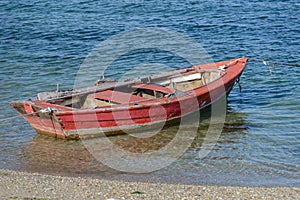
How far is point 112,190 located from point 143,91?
5.63 m

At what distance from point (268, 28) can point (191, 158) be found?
1211 centimetres

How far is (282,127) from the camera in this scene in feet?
47.3

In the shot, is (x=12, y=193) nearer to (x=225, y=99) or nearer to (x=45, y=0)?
(x=225, y=99)

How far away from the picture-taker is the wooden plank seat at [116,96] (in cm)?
1377

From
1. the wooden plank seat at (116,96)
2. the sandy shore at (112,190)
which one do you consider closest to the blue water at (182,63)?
the sandy shore at (112,190)

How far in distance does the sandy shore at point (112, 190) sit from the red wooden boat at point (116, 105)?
2.53 metres

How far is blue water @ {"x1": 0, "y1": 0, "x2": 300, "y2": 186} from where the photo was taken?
1209 cm

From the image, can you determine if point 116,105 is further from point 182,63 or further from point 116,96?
point 182,63

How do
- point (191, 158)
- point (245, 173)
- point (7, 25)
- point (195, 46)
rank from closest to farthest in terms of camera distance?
point (245, 173)
point (191, 158)
point (195, 46)
point (7, 25)

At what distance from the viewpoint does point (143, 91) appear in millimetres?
15258

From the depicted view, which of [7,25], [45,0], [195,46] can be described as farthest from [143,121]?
[45,0]

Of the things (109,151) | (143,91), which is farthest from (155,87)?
(109,151)

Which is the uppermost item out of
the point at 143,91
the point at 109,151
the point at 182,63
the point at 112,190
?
the point at 112,190

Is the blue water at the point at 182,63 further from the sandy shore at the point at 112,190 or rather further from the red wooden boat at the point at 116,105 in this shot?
the sandy shore at the point at 112,190
